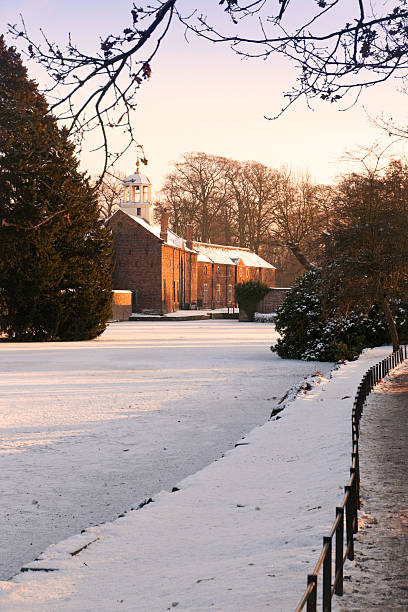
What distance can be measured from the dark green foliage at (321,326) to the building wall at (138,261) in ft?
→ 126

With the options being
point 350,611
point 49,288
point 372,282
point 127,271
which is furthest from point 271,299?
point 350,611

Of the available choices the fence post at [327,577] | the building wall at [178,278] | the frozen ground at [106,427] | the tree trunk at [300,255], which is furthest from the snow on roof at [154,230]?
the fence post at [327,577]

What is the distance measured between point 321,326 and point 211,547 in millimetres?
17432

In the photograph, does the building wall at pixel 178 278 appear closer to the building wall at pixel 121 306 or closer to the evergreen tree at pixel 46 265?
the building wall at pixel 121 306

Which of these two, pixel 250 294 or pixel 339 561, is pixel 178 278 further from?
pixel 339 561

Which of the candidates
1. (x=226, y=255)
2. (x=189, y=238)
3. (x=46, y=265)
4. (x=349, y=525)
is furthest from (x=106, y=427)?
(x=226, y=255)

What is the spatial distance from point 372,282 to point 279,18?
13814mm

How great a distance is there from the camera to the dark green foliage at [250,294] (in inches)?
2119

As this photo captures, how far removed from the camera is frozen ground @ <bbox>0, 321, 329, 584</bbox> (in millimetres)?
6703

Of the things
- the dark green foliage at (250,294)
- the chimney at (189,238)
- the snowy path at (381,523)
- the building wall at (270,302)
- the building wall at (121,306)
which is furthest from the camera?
the chimney at (189,238)

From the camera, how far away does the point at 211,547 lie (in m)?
4.85

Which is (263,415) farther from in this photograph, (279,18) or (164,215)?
(164,215)

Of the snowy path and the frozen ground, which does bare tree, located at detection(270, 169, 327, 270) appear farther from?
the snowy path

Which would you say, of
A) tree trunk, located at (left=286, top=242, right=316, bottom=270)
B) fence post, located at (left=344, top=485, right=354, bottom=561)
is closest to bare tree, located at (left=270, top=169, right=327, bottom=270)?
tree trunk, located at (left=286, top=242, right=316, bottom=270)
